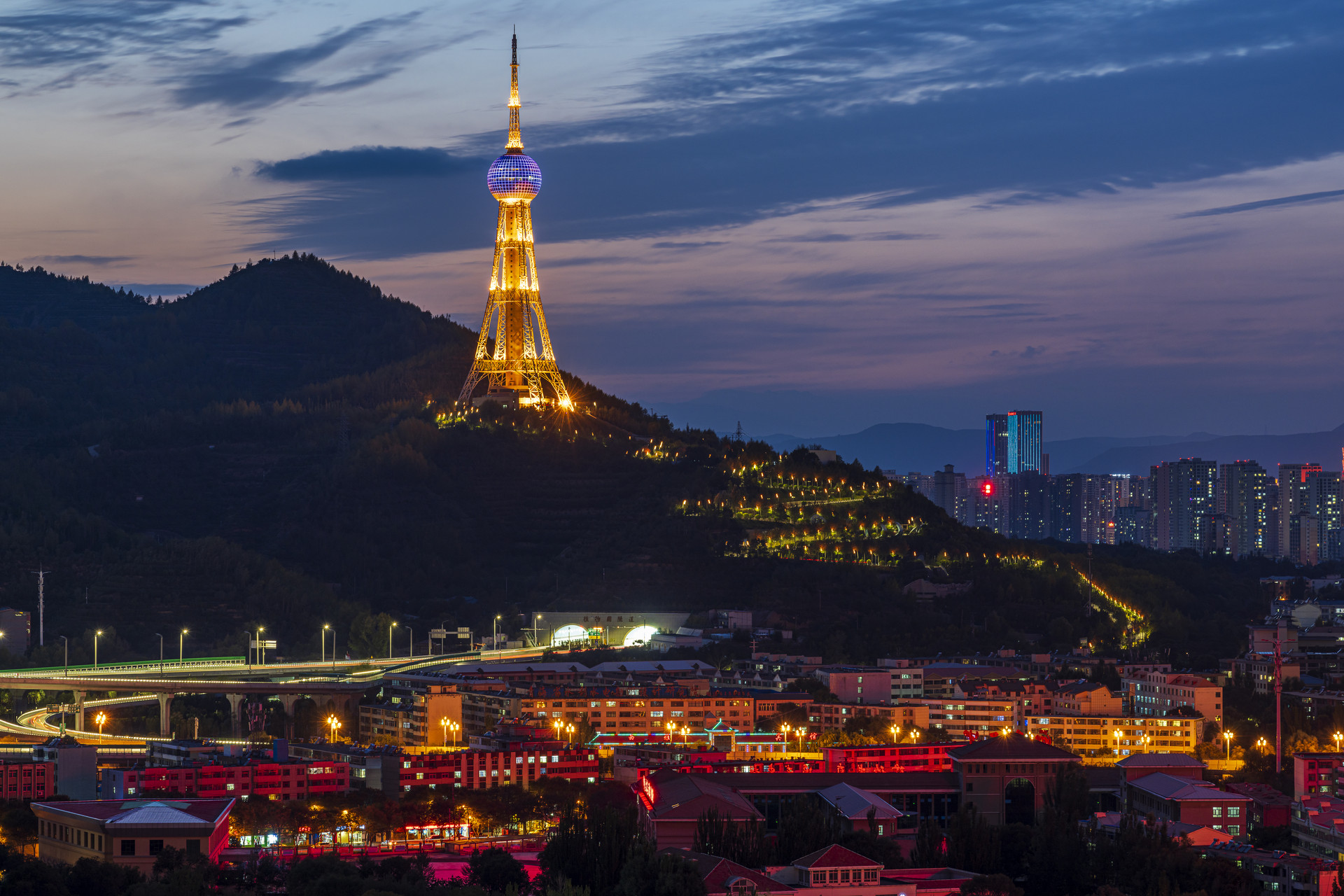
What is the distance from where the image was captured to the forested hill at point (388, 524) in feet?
298

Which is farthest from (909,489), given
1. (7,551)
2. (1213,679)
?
(7,551)

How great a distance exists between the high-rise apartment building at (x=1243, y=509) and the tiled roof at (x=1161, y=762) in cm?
9454

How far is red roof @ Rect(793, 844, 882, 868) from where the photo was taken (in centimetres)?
4556

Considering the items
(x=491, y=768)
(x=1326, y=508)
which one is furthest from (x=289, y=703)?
(x=1326, y=508)

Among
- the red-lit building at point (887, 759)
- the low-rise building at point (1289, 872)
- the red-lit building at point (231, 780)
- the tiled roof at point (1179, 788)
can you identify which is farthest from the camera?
the red-lit building at point (887, 759)

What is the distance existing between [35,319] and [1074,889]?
343 ft

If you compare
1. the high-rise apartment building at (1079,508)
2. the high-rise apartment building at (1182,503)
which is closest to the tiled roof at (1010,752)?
the high-rise apartment building at (1182,503)

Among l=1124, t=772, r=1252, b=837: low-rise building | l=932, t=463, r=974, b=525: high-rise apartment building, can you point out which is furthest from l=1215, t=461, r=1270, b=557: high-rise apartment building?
l=1124, t=772, r=1252, b=837: low-rise building

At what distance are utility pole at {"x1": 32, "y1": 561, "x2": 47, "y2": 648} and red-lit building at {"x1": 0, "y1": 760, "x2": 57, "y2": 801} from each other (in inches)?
1095

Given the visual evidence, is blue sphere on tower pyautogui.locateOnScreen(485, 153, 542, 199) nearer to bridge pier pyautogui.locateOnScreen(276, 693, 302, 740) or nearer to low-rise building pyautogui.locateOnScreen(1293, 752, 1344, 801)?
bridge pier pyautogui.locateOnScreen(276, 693, 302, 740)

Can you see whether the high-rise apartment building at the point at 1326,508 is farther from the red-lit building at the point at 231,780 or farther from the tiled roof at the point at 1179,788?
the red-lit building at the point at 231,780

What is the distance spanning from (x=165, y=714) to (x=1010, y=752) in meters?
27.7

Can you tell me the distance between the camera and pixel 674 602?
93.2m

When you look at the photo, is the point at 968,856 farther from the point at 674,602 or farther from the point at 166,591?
the point at 166,591
